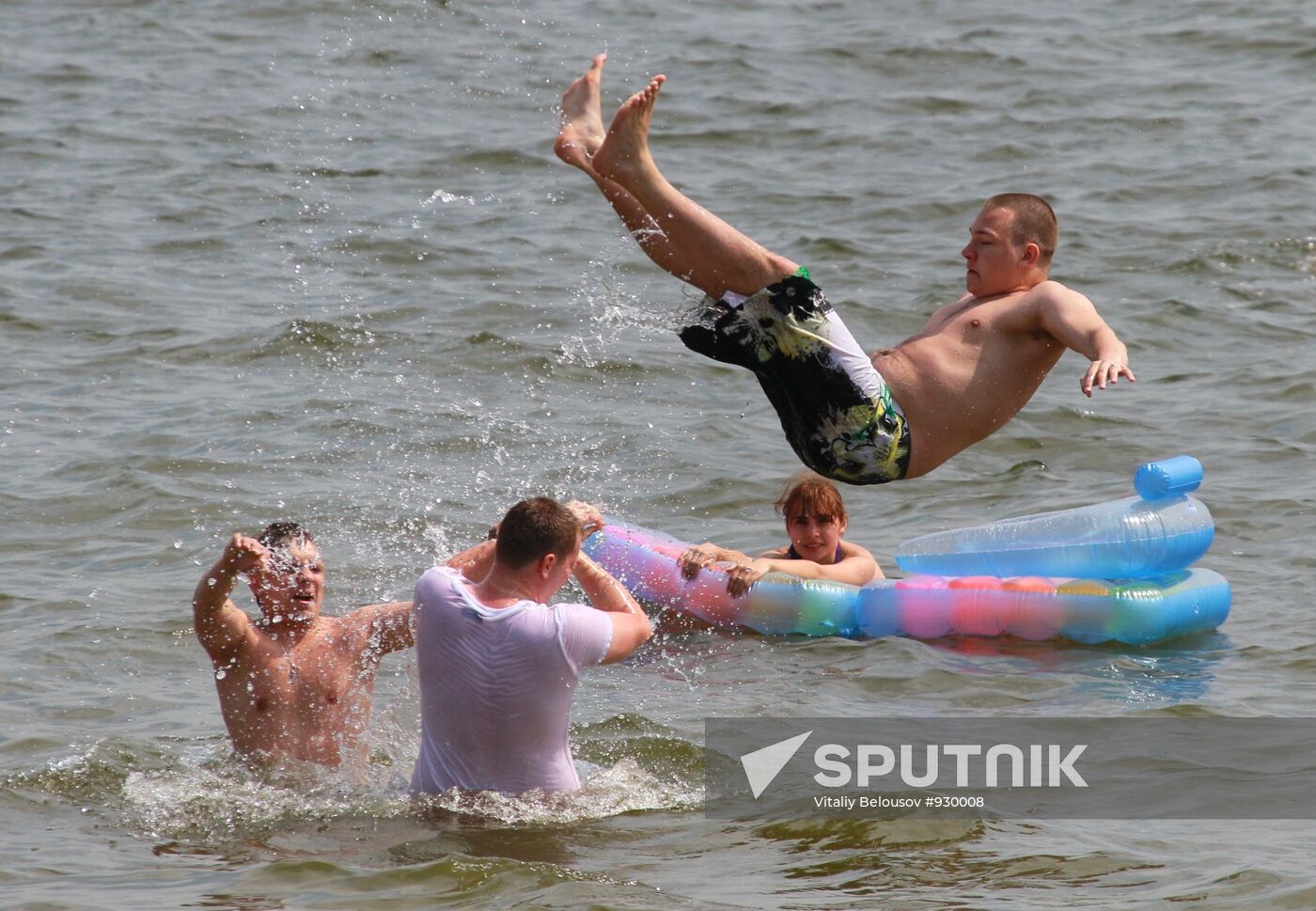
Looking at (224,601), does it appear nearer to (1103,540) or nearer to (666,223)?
(666,223)

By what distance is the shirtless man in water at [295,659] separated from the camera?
631 cm

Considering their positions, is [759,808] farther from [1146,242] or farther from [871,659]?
[1146,242]

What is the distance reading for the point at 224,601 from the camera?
20.0 feet

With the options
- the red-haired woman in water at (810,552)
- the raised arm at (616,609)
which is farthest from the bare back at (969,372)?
the red-haired woman in water at (810,552)

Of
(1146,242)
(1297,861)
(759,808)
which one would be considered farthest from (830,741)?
(1146,242)

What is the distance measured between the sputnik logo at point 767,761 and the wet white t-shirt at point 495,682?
1.00 m

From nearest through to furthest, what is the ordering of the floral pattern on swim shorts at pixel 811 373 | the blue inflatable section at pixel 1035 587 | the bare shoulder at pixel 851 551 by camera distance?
1. the floral pattern on swim shorts at pixel 811 373
2. the blue inflatable section at pixel 1035 587
3. the bare shoulder at pixel 851 551

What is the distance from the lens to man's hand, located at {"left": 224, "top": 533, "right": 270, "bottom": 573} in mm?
5711

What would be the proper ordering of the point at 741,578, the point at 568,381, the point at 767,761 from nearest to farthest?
1. the point at 767,761
2. the point at 741,578
3. the point at 568,381

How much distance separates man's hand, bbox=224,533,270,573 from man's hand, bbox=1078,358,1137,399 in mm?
2734

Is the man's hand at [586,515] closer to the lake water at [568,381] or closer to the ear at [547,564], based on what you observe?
the ear at [547,564]

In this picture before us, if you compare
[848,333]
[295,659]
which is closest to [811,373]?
[848,333]

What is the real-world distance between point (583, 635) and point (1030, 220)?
2.24m

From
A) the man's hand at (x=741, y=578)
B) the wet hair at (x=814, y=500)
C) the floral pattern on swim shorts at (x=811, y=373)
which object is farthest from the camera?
the wet hair at (x=814, y=500)
